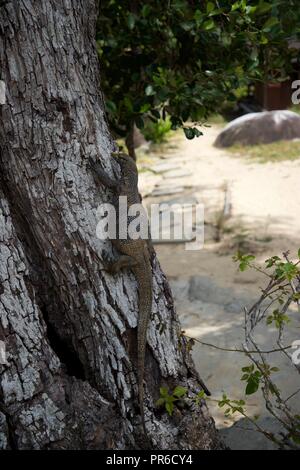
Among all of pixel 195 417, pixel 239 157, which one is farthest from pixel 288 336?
pixel 239 157

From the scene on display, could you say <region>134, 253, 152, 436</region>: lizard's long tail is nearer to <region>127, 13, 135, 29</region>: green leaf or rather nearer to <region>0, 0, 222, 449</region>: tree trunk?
<region>0, 0, 222, 449</region>: tree trunk

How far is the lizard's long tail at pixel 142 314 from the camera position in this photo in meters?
2.62

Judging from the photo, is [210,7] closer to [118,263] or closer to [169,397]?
[118,263]

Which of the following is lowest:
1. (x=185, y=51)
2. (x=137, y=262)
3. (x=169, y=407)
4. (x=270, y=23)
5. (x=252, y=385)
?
(x=169, y=407)

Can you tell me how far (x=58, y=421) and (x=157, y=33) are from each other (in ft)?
8.54

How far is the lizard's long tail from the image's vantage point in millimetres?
2623

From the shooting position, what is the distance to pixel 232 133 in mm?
11445

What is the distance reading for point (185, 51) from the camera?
12.9 ft

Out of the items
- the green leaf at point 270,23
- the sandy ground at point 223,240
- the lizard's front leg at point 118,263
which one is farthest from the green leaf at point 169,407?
the green leaf at point 270,23

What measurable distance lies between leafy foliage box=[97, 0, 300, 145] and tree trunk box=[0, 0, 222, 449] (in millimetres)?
1008

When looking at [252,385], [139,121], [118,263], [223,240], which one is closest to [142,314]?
[118,263]

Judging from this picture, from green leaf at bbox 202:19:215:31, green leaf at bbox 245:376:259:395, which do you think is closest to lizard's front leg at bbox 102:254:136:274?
green leaf at bbox 245:376:259:395

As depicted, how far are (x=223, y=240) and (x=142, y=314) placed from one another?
14.1 feet

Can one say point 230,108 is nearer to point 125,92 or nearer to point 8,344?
point 125,92
